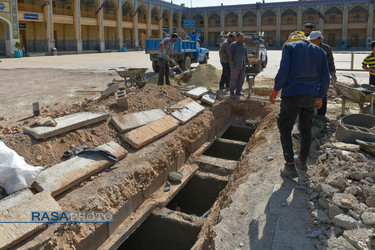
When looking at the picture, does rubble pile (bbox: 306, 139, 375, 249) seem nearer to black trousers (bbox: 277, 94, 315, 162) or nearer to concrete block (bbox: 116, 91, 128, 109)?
black trousers (bbox: 277, 94, 315, 162)

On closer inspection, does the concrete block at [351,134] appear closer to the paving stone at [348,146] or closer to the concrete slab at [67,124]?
the paving stone at [348,146]

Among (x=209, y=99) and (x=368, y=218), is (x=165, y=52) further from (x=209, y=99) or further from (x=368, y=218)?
(x=368, y=218)

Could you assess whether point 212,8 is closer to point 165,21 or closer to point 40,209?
point 165,21

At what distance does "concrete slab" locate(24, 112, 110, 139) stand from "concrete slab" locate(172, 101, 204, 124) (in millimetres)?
1618

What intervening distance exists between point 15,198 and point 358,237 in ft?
10.4

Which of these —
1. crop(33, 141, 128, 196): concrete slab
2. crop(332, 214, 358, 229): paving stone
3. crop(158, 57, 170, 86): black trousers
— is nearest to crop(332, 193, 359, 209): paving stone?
crop(332, 214, 358, 229): paving stone

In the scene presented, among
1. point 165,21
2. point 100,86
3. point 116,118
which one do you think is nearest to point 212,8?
point 165,21

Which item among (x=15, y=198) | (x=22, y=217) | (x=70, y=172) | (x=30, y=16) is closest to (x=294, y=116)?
(x=70, y=172)

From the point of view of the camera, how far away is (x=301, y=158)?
11.9ft

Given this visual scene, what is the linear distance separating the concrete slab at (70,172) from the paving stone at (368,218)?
3075mm

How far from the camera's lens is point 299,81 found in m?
3.31

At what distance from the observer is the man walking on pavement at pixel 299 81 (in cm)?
329

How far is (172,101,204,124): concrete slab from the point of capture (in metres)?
6.56

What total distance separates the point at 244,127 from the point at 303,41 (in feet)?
16.3
